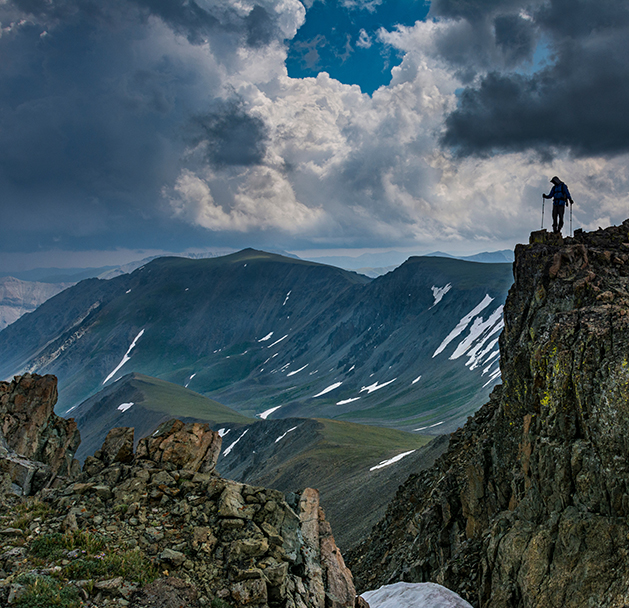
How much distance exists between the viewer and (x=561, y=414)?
49.8ft

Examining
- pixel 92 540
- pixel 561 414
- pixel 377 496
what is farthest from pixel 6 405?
pixel 377 496

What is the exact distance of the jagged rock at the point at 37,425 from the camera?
26969mm

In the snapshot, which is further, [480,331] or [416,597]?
[480,331]

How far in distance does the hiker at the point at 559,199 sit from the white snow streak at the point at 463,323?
153416mm

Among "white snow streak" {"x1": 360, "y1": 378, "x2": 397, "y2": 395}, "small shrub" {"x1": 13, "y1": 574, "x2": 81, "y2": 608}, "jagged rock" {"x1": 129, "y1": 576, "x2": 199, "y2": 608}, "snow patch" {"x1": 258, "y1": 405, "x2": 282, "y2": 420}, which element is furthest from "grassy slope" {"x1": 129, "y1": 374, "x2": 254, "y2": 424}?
"small shrub" {"x1": 13, "y1": 574, "x2": 81, "y2": 608}

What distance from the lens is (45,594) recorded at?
9469mm

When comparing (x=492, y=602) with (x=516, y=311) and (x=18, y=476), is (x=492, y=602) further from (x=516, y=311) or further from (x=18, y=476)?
(x=18, y=476)

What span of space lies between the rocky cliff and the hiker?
4.22 feet

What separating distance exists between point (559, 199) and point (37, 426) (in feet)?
111

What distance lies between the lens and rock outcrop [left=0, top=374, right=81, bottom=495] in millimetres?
26859

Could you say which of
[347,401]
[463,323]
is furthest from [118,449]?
[463,323]

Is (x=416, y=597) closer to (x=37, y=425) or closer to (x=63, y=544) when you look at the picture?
(x=63, y=544)

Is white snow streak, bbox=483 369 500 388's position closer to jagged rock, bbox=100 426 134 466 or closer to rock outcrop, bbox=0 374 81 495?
rock outcrop, bbox=0 374 81 495

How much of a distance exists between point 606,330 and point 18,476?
22073mm
